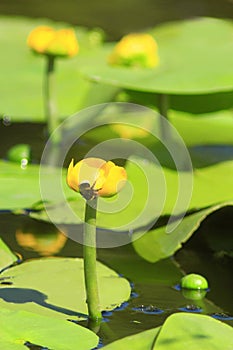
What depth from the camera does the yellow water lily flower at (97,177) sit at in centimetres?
106

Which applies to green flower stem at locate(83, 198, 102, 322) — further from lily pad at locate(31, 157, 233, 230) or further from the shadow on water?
lily pad at locate(31, 157, 233, 230)

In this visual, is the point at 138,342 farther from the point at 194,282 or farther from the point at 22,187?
the point at 22,187

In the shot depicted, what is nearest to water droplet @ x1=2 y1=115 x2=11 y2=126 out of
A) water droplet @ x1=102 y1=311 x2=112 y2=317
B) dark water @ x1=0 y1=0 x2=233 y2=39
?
dark water @ x1=0 y1=0 x2=233 y2=39

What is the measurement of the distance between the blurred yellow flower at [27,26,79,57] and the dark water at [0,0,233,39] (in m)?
1.09

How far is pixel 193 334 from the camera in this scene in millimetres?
1045

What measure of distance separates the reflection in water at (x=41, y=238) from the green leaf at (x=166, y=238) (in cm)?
13

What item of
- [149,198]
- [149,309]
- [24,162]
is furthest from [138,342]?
[24,162]

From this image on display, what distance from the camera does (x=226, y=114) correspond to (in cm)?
214

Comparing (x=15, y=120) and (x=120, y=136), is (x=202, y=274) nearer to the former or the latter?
(x=120, y=136)

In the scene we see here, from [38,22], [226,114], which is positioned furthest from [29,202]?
[38,22]

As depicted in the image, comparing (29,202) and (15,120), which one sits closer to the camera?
(29,202)

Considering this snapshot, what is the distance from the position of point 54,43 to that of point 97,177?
77 cm

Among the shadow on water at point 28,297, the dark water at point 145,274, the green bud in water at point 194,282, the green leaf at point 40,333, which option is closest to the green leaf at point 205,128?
the dark water at point 145,274

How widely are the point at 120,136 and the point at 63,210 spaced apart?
1.73ft
